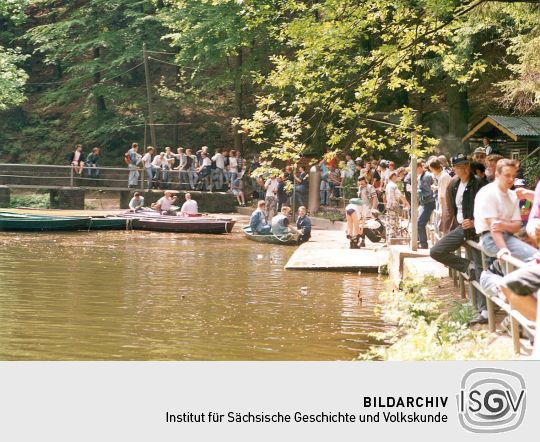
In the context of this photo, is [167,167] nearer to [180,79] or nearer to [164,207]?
[164,207]

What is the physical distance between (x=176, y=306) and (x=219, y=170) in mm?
21765

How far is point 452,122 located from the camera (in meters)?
33.9

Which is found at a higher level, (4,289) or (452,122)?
(452,122)

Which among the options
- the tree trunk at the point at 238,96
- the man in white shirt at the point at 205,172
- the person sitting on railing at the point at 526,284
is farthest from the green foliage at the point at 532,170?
the person sitting on railing at the point at 526,284

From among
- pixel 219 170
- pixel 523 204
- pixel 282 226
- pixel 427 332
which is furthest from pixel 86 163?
pixel 427 332

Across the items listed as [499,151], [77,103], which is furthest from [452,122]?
[77,103]

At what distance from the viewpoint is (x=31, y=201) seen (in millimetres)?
41969

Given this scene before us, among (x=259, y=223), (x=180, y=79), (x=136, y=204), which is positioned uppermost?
(x=180, y=79)

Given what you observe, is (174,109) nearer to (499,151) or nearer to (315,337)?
(499,151)

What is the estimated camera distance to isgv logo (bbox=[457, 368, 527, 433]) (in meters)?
6.94

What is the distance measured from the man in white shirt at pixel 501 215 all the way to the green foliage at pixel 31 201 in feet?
107

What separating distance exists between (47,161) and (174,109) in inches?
236

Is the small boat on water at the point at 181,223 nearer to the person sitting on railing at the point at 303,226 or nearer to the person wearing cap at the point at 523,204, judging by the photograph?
the person sitting on railing at the point at 303,226

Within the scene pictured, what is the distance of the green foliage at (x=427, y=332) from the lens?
30.1 ft
